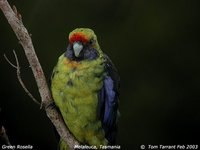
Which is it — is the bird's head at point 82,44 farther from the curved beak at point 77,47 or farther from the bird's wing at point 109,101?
the bird's wing at point 109,101

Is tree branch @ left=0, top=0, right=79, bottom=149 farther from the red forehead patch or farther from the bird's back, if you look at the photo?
the red forehead patch

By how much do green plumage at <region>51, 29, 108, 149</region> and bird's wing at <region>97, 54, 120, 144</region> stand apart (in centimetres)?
3

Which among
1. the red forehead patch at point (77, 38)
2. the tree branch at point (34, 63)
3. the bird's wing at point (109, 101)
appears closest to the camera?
the tree branch at point (34, 63)

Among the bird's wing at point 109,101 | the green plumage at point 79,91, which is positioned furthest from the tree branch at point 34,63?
the bird's wing at point 109,101

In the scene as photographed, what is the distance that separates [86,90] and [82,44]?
0.30 meters

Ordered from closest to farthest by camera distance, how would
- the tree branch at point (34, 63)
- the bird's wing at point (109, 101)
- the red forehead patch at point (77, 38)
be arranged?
the tree branch at point (34, 63), the red forehead patch at point (77, 38), the bird's wing at point (109, 101)

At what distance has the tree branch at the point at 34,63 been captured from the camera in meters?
3.04

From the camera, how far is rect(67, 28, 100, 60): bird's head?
3312mm

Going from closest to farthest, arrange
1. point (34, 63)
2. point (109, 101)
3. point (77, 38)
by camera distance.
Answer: point (34, 63) → point (77, 38) → point (109, 101)

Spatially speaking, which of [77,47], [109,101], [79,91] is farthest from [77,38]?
[109,101]

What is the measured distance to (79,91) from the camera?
11.1 ft

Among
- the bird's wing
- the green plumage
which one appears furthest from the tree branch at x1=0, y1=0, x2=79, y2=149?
the bird's wing

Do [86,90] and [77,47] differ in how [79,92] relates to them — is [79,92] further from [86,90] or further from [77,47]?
[77,47]

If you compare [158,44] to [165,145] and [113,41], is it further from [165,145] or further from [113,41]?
[165,145]
